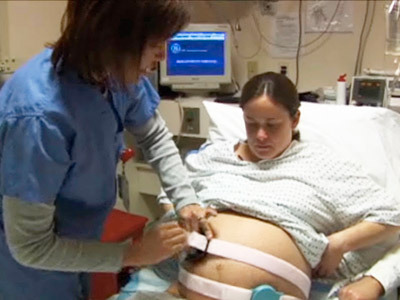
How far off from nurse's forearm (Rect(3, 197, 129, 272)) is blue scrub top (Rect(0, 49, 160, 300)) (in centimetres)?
3

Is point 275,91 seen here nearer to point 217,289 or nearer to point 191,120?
point 217,289

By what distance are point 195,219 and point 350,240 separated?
0.44 m

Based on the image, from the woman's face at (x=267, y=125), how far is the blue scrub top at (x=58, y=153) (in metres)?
0.42

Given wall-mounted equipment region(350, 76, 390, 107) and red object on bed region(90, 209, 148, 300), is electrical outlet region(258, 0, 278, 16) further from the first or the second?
red object on bed region(90, 209, 148, 300)

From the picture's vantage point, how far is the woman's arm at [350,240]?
1.44m

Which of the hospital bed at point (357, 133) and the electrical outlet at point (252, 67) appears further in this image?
the electrical outlet at point (252, 67)

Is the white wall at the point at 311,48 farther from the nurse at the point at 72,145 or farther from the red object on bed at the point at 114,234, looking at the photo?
the nurse at the point at 72,145

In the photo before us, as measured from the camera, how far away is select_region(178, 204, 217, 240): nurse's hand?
135 cm

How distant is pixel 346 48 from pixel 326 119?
0.84 m

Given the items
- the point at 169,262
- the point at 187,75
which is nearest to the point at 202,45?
the point at 187,75

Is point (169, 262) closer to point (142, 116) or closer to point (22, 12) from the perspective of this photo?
point (142, 116)

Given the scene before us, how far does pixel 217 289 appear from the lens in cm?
131

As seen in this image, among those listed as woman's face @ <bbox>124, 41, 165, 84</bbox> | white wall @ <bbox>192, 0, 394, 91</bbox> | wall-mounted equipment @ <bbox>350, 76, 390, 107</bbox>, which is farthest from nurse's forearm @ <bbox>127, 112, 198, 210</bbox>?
white wall @ <bbox>192, 0, 394, 91</bbox>

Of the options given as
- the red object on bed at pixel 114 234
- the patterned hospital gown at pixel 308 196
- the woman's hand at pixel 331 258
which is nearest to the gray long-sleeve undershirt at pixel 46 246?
the patterned hospital gown at pixel 308 196
